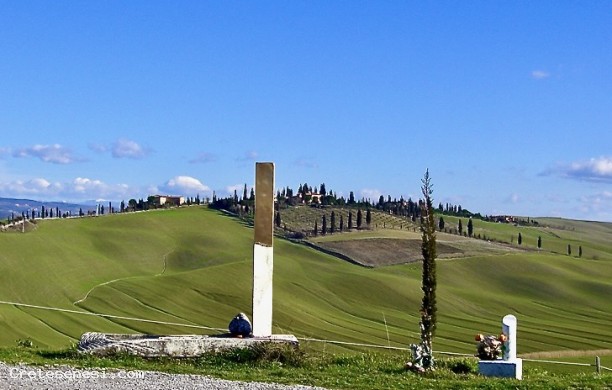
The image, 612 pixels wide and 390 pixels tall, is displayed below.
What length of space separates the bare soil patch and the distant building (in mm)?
47727

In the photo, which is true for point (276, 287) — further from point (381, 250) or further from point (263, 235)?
point (263, 235)

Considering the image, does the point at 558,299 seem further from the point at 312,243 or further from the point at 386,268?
the point at 312,243

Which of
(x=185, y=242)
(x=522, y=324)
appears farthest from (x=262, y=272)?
(x=185, y=242)

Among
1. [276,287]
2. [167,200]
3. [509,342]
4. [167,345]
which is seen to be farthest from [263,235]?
[167,200]

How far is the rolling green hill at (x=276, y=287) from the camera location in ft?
257

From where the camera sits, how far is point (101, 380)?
580 inches

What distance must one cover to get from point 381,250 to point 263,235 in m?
107

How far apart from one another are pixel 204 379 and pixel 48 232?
102 metres

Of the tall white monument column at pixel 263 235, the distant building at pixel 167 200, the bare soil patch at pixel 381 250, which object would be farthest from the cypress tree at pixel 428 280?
the distant building at pixel 167 200

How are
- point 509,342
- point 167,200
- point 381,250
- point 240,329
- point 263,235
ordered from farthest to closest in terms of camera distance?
point 167,200 < point 381,250 < point 263,235 < point 240,329 < point 509,342

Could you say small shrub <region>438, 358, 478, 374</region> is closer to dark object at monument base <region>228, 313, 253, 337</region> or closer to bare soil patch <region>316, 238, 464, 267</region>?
dark object at monument base <region>228, 313, 253, 337</region>

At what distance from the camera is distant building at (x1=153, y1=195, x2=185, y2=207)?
554ft

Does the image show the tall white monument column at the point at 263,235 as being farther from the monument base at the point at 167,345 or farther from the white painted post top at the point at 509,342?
the white painted post top at the point at 509,342

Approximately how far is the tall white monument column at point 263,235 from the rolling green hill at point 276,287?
41031mm
